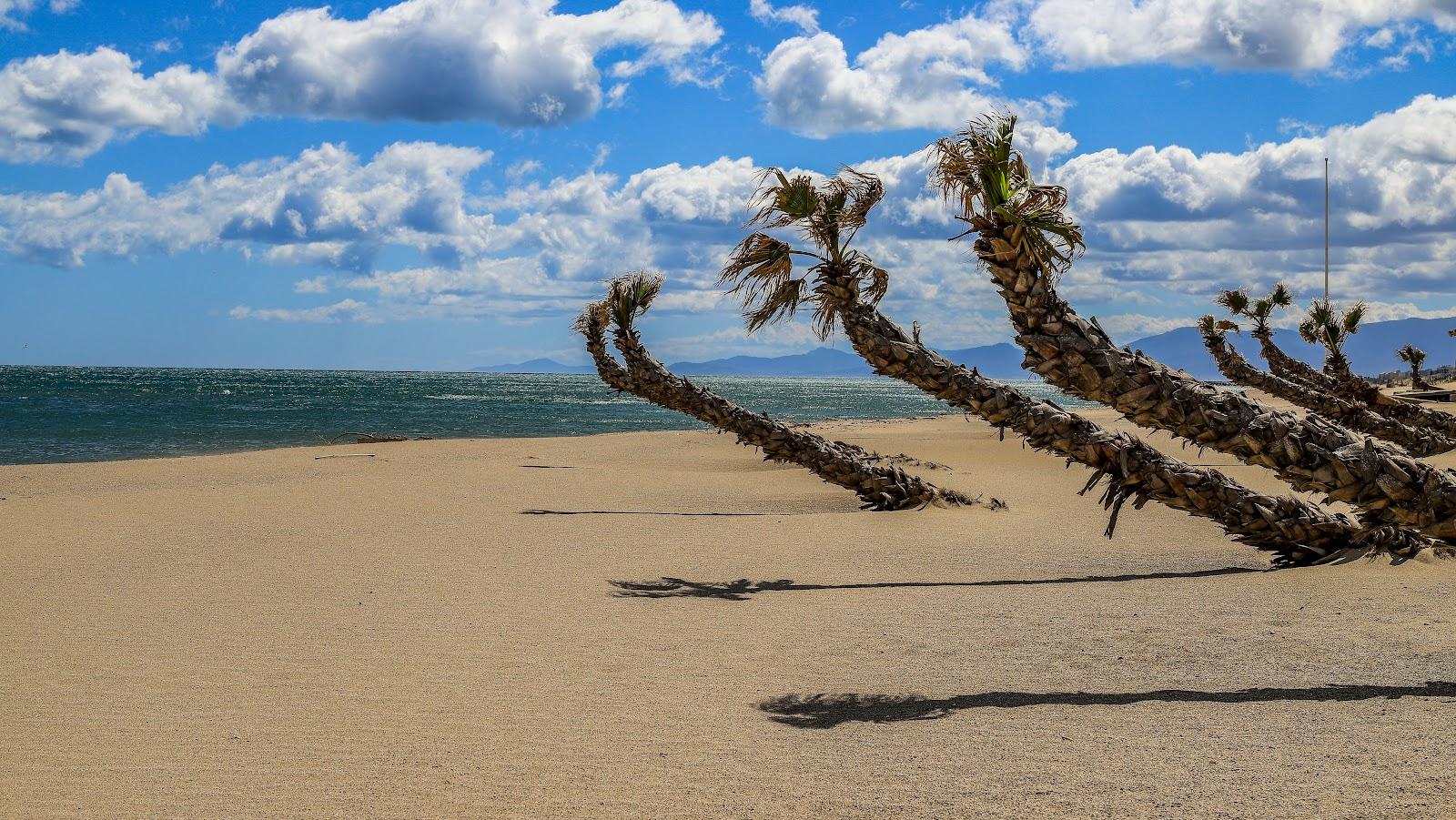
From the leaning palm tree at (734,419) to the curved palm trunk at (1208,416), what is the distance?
9.20 metres

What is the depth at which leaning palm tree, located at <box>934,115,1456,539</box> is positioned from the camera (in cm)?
619

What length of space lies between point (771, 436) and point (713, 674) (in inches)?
421

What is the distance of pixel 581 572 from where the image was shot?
10.8 m

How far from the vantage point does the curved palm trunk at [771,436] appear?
16.0 m

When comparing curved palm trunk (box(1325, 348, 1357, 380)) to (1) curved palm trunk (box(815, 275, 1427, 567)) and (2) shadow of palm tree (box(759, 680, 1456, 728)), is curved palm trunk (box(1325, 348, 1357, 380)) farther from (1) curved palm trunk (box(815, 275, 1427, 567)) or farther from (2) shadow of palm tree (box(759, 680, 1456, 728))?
(2) shadow of palm tree (box(759, 680, 1456, 728))

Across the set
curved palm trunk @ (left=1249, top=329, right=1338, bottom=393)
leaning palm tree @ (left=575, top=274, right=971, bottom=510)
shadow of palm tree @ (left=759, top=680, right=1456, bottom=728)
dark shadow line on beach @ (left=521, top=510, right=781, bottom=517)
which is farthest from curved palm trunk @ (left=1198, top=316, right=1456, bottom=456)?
shadow of palm tree @ (left=759, top=680, right=1456, bottom=728)

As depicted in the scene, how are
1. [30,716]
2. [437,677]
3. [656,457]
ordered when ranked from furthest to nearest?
[656,457] < [437,677] < [30,716]

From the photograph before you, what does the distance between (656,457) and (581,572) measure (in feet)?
59.1

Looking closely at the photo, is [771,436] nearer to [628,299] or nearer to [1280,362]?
[628,299]

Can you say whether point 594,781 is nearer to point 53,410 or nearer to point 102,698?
point 102,698

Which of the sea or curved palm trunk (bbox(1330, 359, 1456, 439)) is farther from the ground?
curved palm trunk (bbox(1330, 359, 1456, 439))

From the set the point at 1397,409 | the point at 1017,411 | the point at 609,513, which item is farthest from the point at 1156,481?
the point at 1397,409

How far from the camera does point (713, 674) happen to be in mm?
6930

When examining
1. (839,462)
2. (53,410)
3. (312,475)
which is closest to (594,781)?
(839,462)
